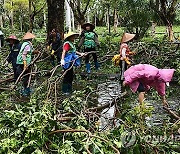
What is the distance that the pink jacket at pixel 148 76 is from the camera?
285 inches

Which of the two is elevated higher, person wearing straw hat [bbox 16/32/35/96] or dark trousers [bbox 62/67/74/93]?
person wearing straw hat [bbox 16/32/35/96]

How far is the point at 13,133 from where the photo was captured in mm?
4809

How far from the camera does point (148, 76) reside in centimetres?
728

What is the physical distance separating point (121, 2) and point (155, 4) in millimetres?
1724

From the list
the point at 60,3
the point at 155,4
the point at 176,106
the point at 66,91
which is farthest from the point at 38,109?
the point at 155,4

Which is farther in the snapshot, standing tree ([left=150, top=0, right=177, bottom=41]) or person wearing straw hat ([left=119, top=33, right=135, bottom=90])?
standing tree ([left=150, top=0, right=177, bottom=41])

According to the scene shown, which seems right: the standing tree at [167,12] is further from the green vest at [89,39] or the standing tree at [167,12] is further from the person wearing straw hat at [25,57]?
the person wearing straw hat at [25,57]

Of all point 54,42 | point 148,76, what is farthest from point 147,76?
point 54,42

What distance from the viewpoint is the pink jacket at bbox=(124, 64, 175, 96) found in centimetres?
724

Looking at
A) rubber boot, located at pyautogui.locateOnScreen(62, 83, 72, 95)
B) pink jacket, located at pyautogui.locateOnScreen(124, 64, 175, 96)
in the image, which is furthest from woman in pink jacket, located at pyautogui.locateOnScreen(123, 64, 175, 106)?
rubber boot, located at pyautogui.locateOnScreen(62, 83, 72, 95)

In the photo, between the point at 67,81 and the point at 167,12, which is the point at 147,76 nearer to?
the point at 67,81

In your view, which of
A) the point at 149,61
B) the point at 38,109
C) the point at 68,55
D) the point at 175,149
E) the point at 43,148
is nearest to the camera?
the point at 43,148

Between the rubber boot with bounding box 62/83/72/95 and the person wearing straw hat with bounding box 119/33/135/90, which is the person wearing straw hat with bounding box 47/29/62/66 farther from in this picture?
the person wearing straw hat with bounding box 119/33/135/90

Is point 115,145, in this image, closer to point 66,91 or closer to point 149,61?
point 66,91
